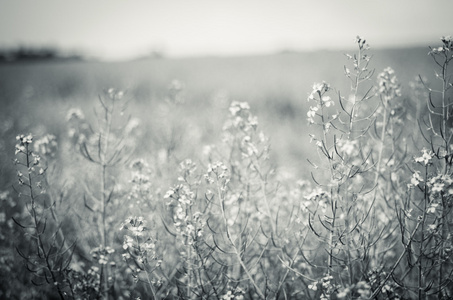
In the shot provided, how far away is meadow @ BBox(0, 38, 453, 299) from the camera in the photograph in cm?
266

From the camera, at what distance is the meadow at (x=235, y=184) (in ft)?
8.74

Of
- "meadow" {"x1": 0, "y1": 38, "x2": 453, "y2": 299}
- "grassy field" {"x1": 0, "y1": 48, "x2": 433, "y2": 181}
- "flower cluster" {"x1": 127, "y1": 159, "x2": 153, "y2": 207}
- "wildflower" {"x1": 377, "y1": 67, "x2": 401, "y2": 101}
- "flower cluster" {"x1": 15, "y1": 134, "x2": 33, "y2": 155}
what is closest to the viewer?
"meadow" {"x1": 0, "y1": 38, "x2": 453, "y2": 299}

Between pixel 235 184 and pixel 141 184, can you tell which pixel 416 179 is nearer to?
pixel 235 184

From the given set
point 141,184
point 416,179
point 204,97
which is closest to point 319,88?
point 416,179

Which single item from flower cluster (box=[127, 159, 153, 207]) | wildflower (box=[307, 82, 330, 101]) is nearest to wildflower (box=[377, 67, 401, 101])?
wildflower (box=[307, 82, 330, 101])

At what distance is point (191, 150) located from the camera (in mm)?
7582

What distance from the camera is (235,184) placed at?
4656 millimetres

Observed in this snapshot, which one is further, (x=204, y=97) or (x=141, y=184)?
(x=204, y=97)

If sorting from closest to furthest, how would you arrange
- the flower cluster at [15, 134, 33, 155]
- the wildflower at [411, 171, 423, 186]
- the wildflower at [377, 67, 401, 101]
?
1. the wildflower at [411, 171, 423, 186]
2. the flower cluster at [15, 134, 33, 155]
3. the wildflower at [377, 67, 401, 101]

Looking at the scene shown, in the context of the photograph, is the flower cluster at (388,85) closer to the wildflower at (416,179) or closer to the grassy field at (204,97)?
the wildflower at (416,179)

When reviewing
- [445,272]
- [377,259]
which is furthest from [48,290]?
[445,272]

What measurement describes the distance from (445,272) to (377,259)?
90 centimetres

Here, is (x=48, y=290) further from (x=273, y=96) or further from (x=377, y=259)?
(x=273, y=96)

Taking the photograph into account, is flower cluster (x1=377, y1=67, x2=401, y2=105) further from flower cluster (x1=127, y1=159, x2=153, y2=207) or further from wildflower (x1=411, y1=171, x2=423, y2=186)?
flower cluster (x1=127, y1=159, x2=153, y2=207)
